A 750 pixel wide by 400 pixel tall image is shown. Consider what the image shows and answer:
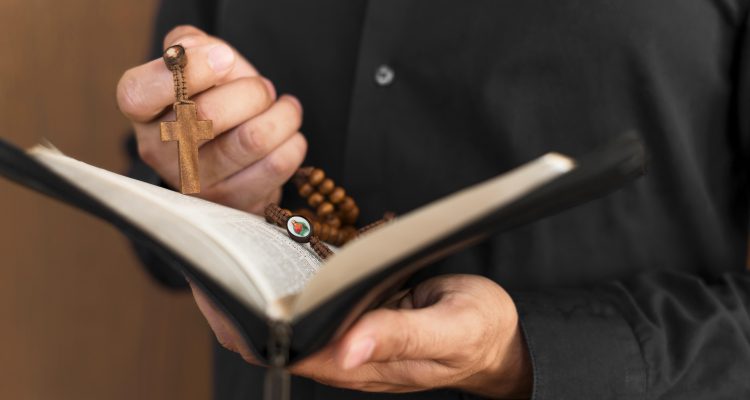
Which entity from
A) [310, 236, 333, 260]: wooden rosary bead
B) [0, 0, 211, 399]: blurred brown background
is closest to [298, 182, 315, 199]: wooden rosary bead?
[310, 236, 333, 260]: wooden rosary bead

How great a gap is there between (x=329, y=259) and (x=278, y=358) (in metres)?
0.06

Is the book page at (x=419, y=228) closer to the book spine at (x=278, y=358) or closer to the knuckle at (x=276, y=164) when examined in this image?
the book spine at (x=278, y=358)

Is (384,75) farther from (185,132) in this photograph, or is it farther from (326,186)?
(185,132)

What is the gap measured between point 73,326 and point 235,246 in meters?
1.02

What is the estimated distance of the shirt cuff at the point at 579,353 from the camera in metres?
0.63

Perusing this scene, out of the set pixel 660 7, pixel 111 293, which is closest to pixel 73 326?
pixel 111 293

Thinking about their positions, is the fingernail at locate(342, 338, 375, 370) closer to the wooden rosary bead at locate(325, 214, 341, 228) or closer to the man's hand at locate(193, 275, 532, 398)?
the man's hand at locate(193, 275, 532, 398)

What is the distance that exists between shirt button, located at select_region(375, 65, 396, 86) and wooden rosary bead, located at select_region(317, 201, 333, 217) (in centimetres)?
16

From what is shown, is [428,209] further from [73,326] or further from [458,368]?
[73,326]

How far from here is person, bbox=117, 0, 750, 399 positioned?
2.14ft

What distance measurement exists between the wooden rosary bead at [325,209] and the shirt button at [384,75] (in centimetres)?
16

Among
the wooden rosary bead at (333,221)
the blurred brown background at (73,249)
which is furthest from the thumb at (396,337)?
the blurred brown background at (73,249)

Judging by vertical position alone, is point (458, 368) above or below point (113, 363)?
above

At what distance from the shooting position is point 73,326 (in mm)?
1311
